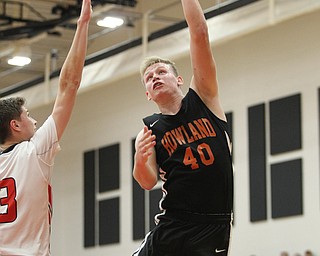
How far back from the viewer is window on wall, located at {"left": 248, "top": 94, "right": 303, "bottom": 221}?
15055mm

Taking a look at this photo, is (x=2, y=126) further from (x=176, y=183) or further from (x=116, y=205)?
(x=116, y=205)

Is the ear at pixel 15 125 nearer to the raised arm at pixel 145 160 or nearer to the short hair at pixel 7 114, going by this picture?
the short hair at pixel 7 114

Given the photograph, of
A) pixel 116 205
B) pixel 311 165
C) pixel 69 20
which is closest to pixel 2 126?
pixel 311 165

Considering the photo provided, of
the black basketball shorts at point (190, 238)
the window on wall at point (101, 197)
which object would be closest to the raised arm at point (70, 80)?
the black basketball shorts at point (190, 238)

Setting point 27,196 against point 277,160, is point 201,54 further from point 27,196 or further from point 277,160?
point 277,160

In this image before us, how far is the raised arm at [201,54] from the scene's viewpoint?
5258 millimetres

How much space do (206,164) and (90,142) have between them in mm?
16307

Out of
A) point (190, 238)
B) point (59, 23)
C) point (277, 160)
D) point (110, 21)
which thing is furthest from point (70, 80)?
point (59, 23)

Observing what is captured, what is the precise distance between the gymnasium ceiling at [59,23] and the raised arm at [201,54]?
37.1ft

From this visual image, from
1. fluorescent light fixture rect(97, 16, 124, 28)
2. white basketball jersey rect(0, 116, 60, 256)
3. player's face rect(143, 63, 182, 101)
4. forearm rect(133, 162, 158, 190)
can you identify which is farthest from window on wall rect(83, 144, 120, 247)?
white basketball jersey rect(0, 116, 60, 256)

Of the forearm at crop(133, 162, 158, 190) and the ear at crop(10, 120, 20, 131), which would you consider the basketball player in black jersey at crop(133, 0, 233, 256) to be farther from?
the ear at crop(10, 120, 20, 131)

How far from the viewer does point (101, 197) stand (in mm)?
20453

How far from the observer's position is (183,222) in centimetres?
522

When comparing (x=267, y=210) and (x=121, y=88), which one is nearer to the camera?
(x=267, y=210)
